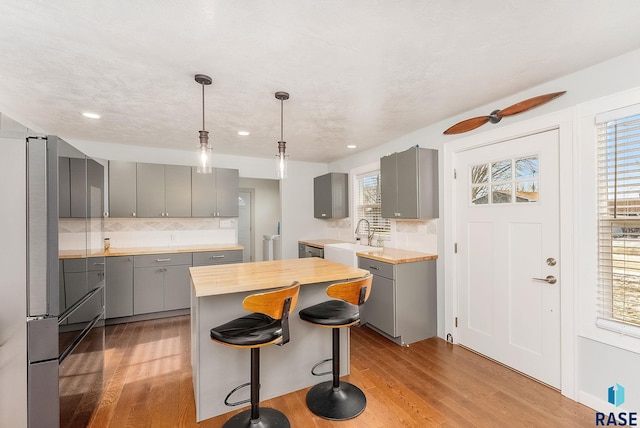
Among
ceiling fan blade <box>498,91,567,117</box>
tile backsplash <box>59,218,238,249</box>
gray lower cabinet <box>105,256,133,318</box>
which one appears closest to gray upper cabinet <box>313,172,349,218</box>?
tile backsplash <box>59,218,238,249</box>

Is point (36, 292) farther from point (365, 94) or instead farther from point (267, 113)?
point (365, 94)

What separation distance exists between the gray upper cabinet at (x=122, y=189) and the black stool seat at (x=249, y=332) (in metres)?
3.06

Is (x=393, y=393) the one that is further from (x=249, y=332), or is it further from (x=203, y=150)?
(x=203, y=150)

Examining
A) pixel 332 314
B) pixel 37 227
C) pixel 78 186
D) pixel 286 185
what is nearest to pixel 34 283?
pixel 37 227

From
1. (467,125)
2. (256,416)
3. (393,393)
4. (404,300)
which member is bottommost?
(393,393)

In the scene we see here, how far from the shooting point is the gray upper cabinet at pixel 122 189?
3805 mm

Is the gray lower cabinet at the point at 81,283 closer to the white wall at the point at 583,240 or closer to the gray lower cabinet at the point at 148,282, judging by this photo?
the gray lower cabinet at the point at 148,282

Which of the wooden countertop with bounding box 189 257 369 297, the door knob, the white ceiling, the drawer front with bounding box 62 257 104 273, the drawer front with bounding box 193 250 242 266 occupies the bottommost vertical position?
the drawer front with bounding box 193 250 242 266

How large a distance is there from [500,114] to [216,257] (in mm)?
3804

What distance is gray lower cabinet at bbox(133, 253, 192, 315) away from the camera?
3658 millimetres

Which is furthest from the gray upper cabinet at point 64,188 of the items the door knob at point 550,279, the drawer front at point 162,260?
the door knob at point 550,279

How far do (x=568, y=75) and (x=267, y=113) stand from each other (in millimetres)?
2516

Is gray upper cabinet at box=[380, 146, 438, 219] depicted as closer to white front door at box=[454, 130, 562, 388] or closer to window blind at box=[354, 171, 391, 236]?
white front door at box=[454, 130, 562, 388]

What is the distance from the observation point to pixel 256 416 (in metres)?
1.79
